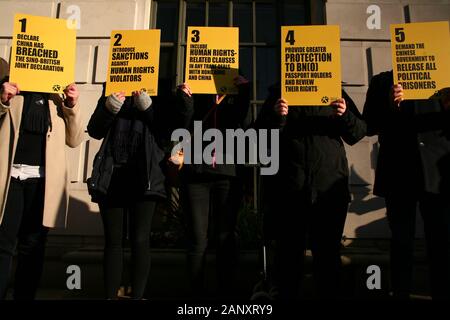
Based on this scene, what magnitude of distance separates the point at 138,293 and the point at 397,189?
199 centimetres

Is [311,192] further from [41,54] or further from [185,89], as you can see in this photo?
[41,54]

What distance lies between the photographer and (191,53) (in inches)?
131

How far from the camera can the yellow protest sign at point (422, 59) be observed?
316cm

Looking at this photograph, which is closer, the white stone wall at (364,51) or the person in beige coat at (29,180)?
the person in beige coat at (29,180)

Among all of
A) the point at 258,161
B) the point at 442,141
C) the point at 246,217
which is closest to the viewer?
the point at 442,141

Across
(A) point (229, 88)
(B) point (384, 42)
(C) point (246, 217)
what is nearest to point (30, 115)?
(A) point (229, 88)

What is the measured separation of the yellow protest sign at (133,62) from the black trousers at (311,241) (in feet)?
4.63

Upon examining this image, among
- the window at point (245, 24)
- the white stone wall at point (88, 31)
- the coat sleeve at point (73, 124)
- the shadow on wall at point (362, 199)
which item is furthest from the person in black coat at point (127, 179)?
the shadow on wall at point (362, 199)

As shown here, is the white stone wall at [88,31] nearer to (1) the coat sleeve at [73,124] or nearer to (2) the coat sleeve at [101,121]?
(1) the coat sleeve at [73,124]

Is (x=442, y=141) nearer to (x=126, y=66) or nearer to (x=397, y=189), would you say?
(x=397, y=189)

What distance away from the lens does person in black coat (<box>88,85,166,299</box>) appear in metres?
2.95

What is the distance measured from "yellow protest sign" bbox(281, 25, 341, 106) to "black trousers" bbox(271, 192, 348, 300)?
0.76 meters

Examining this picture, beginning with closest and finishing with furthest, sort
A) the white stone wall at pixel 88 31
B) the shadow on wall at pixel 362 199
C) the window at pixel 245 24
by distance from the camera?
the shadow on wall at pixel 362 199 < the white stone wall at pixel 88 31 < the window at pixel 245 24

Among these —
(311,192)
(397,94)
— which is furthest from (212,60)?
(397,94)
